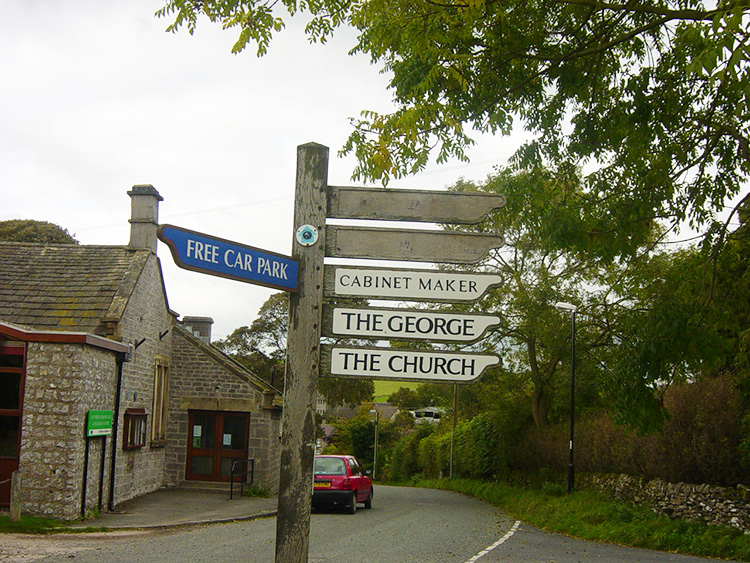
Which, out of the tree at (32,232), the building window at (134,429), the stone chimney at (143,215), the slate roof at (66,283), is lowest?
the building window at (134,429)

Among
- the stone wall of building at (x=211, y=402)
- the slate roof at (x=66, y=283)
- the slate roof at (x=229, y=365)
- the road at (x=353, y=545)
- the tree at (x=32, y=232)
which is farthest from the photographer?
the tree at (x=32, y=232)

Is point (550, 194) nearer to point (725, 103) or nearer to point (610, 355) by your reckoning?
point (725, 103)

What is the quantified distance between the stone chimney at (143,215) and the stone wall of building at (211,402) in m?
3.54

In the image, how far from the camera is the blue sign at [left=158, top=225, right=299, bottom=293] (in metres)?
4.16

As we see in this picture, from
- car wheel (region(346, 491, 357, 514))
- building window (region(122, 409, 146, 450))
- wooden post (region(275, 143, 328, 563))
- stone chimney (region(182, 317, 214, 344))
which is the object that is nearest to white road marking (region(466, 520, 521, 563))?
car wheel (region(346, 491, 357, 514))

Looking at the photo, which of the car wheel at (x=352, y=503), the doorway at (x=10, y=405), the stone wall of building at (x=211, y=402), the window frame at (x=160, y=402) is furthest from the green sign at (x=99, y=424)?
the car wheel at (x=352, y=503)

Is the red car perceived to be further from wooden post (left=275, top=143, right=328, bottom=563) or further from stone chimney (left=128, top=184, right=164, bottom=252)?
wooden post (left=275, top=143, right=328, bottom=563)

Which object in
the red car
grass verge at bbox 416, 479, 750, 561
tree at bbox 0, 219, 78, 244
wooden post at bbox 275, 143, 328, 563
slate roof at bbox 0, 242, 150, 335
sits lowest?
grass verge at bbox 416, 479, 750, 561

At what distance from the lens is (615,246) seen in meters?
9.87

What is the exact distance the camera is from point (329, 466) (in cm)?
1912

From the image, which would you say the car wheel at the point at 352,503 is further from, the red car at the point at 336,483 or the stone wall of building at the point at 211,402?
the stone wall of building at the point at 211,402

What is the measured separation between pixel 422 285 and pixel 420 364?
48 centimetres

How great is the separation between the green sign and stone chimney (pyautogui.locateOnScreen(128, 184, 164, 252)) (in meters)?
5.54

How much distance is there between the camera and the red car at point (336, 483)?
1873cm
